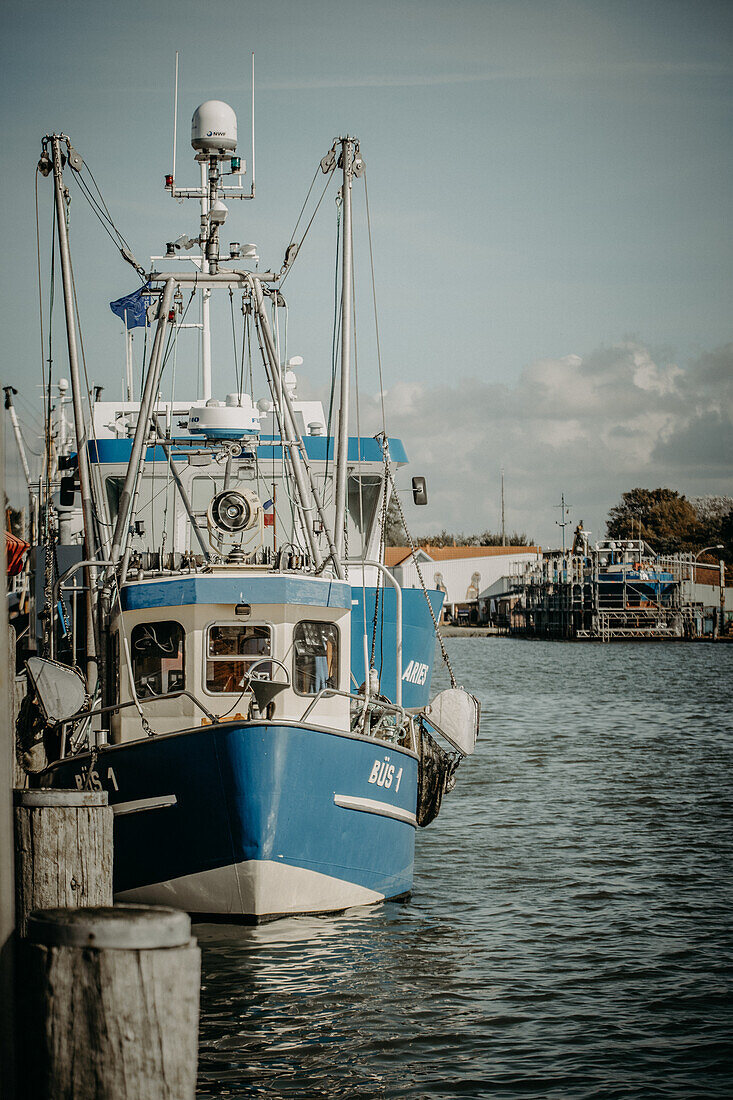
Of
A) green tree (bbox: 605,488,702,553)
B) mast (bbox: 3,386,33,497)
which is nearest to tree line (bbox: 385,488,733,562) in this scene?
green tree (bbox: 605,488,702,553)

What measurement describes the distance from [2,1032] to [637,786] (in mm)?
19838

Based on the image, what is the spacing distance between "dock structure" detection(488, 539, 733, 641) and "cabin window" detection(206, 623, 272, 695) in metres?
87.0

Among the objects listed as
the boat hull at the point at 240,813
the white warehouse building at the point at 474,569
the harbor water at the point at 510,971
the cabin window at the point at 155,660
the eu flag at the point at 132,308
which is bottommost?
the harbor water at the point at 510,971

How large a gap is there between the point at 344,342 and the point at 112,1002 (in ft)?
37.2

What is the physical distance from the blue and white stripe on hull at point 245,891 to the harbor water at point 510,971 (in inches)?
9.4

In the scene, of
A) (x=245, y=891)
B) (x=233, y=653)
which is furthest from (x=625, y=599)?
(x=245, y=891)

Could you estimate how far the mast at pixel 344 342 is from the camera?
46.8 feet

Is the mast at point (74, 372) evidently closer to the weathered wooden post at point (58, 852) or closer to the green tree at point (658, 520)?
the weathered wooden post at point (58, 852)

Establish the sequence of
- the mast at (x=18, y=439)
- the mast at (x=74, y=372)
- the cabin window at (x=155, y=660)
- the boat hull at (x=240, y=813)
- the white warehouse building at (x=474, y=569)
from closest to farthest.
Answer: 1. the boat hull at (x=240, y=813)
2. the cabin window at (x=155, y=660)
3. the mast at (x=74, y=372)
4. the mast at (x=18, y=439)
5. the white warehouse building at (x=474, y=569)

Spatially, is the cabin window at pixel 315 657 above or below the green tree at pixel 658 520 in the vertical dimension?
below

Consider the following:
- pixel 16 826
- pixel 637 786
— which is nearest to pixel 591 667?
pixel 637 786

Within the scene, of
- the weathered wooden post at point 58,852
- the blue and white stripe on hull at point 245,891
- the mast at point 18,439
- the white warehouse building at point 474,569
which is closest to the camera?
the weathered wooden post at point 58,852

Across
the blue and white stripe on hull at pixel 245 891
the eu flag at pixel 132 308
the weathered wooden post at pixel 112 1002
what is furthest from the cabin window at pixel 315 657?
the eu flag at pixel 132 308

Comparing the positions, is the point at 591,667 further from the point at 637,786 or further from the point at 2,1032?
the point at 2,1032
